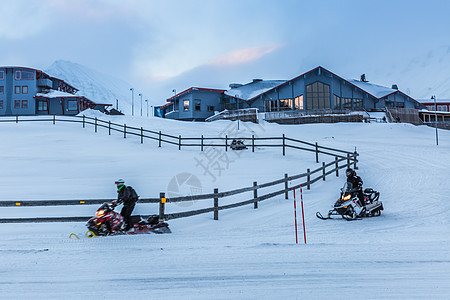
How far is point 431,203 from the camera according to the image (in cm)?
1099

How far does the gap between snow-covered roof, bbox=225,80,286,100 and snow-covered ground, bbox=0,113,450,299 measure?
35.0 meters

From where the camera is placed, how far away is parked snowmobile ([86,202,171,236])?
7543 mm

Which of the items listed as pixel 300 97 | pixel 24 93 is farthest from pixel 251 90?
pixel 24 93

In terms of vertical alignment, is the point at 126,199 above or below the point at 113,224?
above

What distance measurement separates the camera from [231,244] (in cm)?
702

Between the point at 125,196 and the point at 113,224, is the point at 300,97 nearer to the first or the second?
the point at 125,196

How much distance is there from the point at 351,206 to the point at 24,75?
5809 cm

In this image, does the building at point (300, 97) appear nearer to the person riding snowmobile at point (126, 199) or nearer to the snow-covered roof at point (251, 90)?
the snow-covered roof at point (251, 90)

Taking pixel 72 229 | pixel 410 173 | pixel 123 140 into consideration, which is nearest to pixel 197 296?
pixel 72 229

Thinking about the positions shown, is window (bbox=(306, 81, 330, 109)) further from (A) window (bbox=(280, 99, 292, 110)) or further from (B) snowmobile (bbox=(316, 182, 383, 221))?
(B) snowmobile (bbox=(316, 182, 383, 221))

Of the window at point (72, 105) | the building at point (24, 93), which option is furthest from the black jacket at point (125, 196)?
the window at point (72, 105)

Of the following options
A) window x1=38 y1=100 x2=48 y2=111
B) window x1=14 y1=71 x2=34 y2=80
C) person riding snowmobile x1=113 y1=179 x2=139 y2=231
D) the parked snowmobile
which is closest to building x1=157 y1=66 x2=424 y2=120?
window x1=38 y1=100 x2=48 y2=111

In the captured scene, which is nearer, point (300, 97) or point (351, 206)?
point (351, 206)

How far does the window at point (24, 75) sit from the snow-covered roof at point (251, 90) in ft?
107
